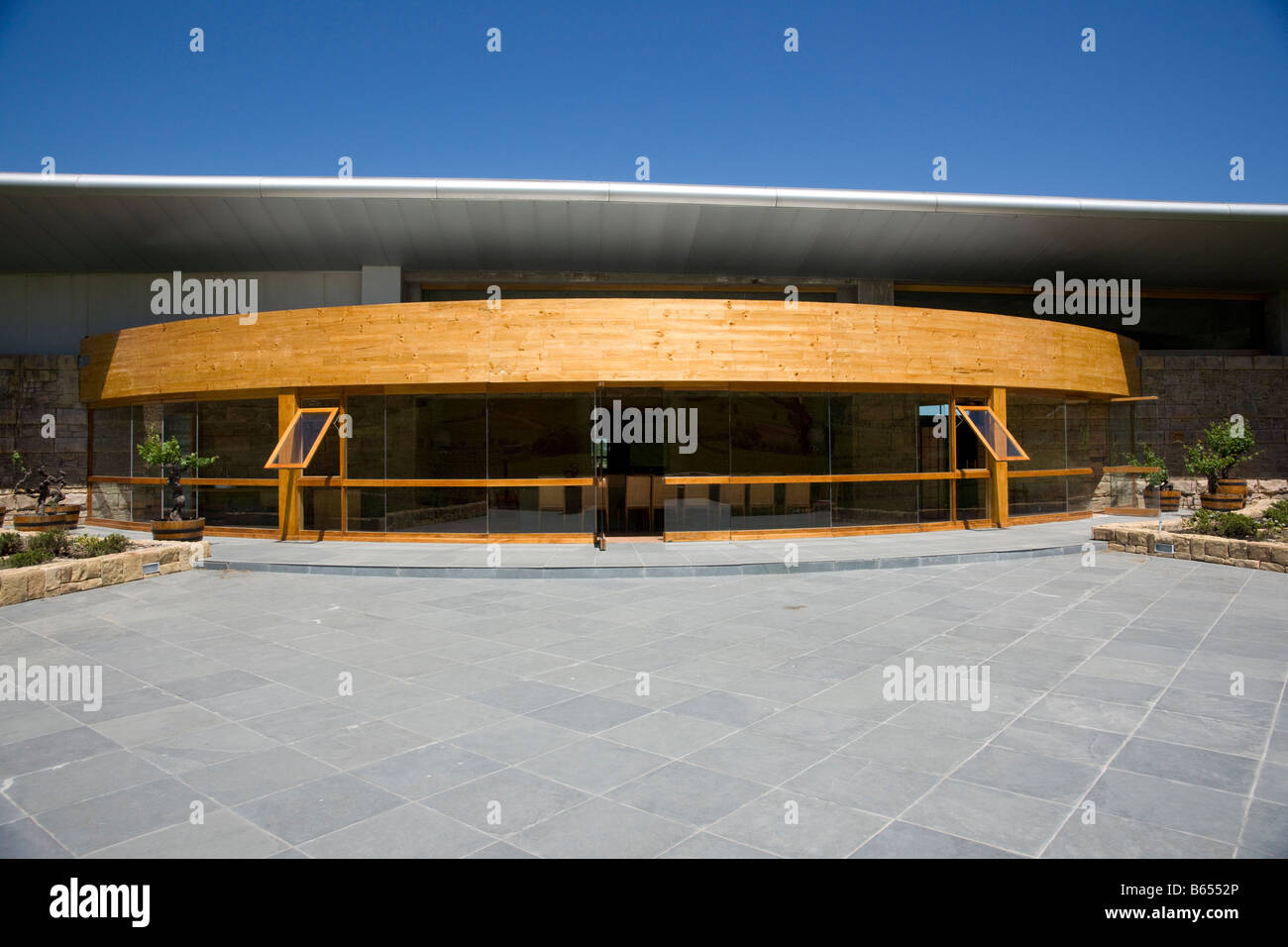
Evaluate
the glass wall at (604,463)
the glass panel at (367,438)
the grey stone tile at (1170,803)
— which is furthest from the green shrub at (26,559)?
the grey stone tile at (1170,803)

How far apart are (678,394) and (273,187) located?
40.1 ft

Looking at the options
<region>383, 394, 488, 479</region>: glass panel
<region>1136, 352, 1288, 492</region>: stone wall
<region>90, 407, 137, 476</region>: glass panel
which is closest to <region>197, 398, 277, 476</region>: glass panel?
<region>383, 394, 488, 479</region>: glass panel

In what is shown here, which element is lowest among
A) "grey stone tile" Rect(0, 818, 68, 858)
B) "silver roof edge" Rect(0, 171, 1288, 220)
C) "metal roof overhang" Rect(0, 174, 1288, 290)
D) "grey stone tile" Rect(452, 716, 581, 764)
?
"grey stone tile" Rect(452, 716, 581, 764)

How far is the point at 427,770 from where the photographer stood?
4.21m

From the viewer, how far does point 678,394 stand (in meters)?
14.4

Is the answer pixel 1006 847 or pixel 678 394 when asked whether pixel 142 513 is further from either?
pixel 1006 847

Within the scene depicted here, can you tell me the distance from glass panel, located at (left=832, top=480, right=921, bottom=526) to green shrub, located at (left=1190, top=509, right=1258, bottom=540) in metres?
4.92

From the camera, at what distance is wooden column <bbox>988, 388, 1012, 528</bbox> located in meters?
16.2

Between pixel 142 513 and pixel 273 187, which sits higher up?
pixel 273 187

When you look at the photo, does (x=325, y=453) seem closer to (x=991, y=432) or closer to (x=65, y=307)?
(x=65, y=307)

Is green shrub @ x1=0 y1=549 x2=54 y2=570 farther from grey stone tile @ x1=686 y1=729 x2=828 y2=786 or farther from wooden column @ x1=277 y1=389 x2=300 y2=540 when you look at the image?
grey stone tile @ x1=686 y1=729 x2=828 y2=786

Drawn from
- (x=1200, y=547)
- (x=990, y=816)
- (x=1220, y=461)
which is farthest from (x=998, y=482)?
(x=990, y=816)
